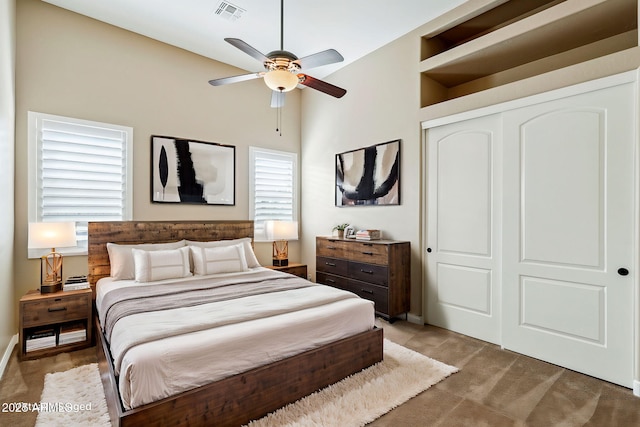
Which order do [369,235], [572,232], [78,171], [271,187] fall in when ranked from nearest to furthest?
[572,232]
[78,171]
[369,235]
[271,187]

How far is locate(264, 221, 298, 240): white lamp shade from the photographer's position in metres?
4.39

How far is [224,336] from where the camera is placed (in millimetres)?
1856

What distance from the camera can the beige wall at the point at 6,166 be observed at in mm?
2504

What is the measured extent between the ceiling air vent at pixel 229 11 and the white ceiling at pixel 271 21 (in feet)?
0.13

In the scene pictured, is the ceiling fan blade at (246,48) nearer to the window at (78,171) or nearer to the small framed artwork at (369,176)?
the small framed artwork at (369,176)

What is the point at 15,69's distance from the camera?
120 inches

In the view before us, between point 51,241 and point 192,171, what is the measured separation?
1685 mm

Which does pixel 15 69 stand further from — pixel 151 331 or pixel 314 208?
pixel 314 208

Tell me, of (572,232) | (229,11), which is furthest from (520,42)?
(229,11)

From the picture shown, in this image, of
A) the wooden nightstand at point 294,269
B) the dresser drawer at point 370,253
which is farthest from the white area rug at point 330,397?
the wooden nightstand at point 294,269

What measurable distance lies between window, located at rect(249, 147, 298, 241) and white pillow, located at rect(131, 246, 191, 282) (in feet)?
4.91

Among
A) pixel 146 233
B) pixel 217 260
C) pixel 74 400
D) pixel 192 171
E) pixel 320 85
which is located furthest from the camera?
pixel 192 171

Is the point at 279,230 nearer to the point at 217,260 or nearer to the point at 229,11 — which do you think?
the point at 217,260

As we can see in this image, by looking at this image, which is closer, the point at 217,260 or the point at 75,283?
the point at 75,283
